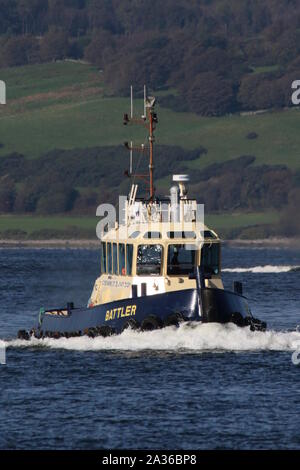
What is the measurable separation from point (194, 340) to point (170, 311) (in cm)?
176

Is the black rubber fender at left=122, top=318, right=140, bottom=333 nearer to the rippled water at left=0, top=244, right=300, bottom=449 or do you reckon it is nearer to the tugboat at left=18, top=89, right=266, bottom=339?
the tugboat at left=18, top=89, right=266, bottom=339

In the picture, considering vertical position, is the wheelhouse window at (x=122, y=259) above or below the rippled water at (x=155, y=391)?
above

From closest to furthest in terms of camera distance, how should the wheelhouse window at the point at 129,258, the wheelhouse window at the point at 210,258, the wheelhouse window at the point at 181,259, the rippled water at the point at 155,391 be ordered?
1. the rippled water at the point at 155,391
2. the wheelhouse window at the point at 181,259
3. the wheelhouse window at the point at 210,258
4. the wheelhouse window at the point at 129,258

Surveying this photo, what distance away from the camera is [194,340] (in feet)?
182

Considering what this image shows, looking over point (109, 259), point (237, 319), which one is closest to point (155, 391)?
point (237, 319)

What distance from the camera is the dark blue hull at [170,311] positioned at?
178 ft

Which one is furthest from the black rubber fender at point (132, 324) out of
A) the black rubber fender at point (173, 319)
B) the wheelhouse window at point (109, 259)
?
the wheelhouse window at point (109, 259)

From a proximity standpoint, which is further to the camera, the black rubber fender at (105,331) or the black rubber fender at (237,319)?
the black rubber fender at (105,331)

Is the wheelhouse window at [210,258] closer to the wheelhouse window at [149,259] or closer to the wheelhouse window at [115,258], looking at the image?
the wheelhouse window at [149,259]

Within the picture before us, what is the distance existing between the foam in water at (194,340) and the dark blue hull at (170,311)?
0.98 feet

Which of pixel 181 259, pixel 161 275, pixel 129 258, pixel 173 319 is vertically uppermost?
pixel 129 258

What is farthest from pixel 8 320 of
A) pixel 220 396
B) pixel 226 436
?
pixel 226 436

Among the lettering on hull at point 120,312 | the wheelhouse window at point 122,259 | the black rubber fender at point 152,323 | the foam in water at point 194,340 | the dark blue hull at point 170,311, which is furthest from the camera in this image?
the wheelhouse window at point 122,259

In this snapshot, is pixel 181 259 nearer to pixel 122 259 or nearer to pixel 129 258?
pixel 129 258
